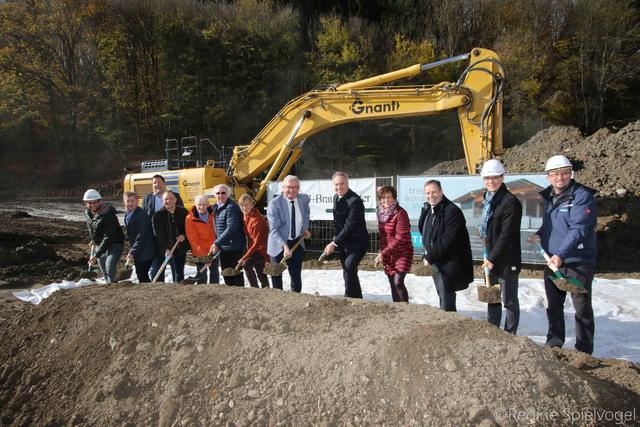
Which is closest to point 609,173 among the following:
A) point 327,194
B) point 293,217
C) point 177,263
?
point 327,194

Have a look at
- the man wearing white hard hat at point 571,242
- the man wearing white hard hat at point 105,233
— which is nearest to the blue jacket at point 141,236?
the man wearing white hard hat at point 105,233

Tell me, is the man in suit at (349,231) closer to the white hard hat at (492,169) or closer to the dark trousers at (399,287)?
the dark trousers at (399,287)

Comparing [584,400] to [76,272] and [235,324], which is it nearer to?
[235,324]

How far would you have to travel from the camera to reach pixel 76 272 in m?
7.80

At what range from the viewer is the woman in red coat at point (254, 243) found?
5.27m

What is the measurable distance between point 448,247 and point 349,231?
1.12 m

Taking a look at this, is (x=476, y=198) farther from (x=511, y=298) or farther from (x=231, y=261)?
(x=231, y=261)

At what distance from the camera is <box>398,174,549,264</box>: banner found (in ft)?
23.3

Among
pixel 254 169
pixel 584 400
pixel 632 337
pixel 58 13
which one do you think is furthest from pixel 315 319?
pixel 58 13

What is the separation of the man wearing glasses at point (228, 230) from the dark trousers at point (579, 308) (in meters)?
3.29

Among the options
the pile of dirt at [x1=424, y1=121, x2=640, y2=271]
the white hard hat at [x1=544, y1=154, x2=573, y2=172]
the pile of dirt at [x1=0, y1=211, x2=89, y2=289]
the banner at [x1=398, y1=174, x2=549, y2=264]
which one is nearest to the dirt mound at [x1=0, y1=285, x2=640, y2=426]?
the white hard hat at [x1=544, y1=154, x2=573, y2=172]

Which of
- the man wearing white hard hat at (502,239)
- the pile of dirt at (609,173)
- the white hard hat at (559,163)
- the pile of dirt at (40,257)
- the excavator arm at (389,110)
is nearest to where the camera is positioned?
the white hard hat at (559,163)

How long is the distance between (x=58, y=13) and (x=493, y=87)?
26.3 m

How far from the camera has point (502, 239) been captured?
3783 mm
